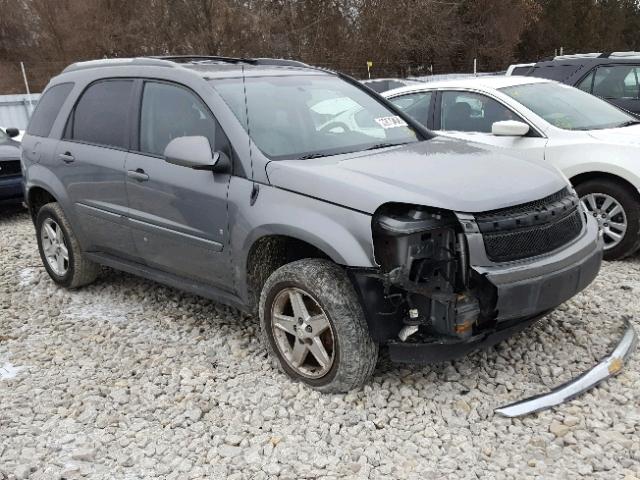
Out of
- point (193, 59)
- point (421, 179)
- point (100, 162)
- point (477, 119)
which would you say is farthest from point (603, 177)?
point (100, 162)

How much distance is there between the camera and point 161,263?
14.1 ft

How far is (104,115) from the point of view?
15.4 feet

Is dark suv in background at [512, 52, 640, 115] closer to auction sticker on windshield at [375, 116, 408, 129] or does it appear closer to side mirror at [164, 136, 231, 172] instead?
auction sticker on windshield at [375, 116, 408, 129]

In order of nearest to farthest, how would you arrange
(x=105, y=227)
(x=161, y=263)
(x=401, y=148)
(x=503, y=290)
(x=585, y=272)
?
(x=503, y=290) → (x=585, y=272) → (x=401, y=148) → (x=161, y=263) → (x=105, y=227)

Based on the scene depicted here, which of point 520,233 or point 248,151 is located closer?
point 520,233

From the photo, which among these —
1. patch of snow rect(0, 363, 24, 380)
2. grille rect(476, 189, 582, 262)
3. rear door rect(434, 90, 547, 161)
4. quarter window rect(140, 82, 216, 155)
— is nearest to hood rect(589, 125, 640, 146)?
rear door rect(434, 90, 547, 161)

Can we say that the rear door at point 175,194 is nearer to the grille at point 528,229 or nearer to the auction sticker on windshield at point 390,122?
Answer: the auction sticker on windshield at point 390,122

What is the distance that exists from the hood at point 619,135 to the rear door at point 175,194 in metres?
3.50

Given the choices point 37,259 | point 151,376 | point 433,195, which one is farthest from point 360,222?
point 37,259

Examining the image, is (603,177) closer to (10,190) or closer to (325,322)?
(325,322)

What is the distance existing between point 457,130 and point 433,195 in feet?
11.2

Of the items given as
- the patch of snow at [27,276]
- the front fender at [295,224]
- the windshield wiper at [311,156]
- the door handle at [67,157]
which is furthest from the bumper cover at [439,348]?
the patch of snow at [27,276]

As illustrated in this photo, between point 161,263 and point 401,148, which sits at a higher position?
point 401,148

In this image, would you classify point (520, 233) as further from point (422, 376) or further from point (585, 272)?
point (422, 376)
